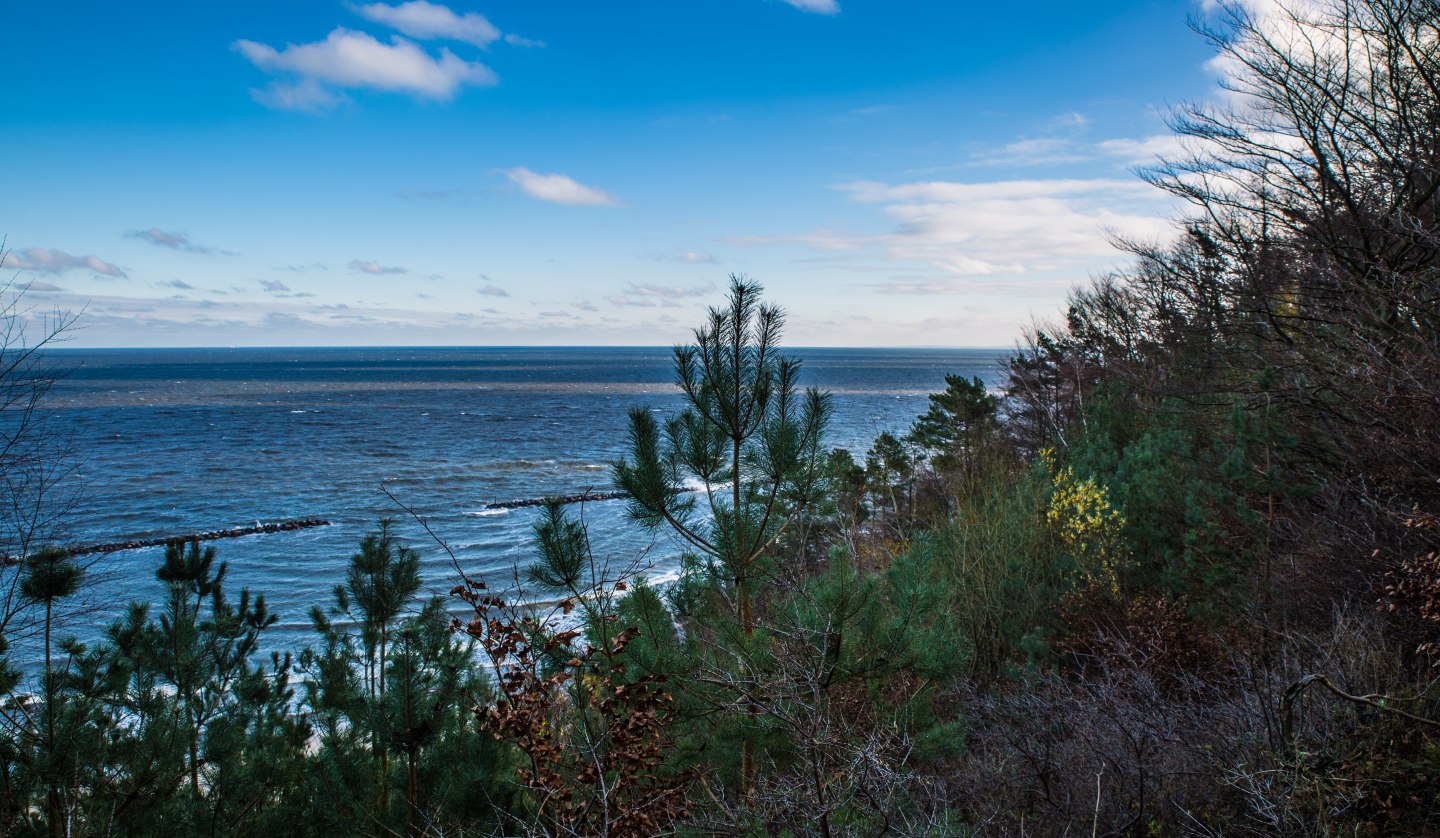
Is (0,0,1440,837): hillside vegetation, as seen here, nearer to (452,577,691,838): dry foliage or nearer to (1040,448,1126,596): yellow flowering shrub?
(452,577,691,838): dry foliage

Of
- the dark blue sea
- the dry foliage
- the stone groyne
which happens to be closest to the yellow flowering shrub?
the dark blue sea

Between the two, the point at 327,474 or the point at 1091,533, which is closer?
the point at 1091,533

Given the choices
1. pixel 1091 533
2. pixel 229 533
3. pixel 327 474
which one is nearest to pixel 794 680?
pixel 1091 533

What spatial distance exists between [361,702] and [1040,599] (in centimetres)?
800

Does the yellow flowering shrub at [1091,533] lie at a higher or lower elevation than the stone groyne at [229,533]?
higher

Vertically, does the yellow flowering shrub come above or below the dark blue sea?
above

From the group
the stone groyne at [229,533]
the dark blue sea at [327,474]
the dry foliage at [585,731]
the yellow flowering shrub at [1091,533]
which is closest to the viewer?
the dry foliage at [585,731]

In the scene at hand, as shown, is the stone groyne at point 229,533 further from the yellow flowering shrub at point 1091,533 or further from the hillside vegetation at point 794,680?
the yellow flowering shrub at point 1091,533

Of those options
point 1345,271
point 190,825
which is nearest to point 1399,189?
point 1345,271

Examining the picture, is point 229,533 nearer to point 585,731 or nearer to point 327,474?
point 327,474

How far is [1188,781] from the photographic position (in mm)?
4648

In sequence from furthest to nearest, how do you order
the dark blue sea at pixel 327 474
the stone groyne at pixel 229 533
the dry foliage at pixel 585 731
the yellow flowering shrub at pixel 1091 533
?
the stone groyne at pixel 229 533 → the dark blue sea at pixel 327 474 → the yellow flowering shrub at pixel 1091 533 → the dry foliage at pixel 585 731

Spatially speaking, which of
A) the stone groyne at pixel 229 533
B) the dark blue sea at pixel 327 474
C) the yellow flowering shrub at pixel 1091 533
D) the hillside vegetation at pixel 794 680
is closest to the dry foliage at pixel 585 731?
the hillside vegetation at pixel 794 680

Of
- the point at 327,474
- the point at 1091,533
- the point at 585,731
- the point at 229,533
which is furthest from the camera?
the point at 327,474
